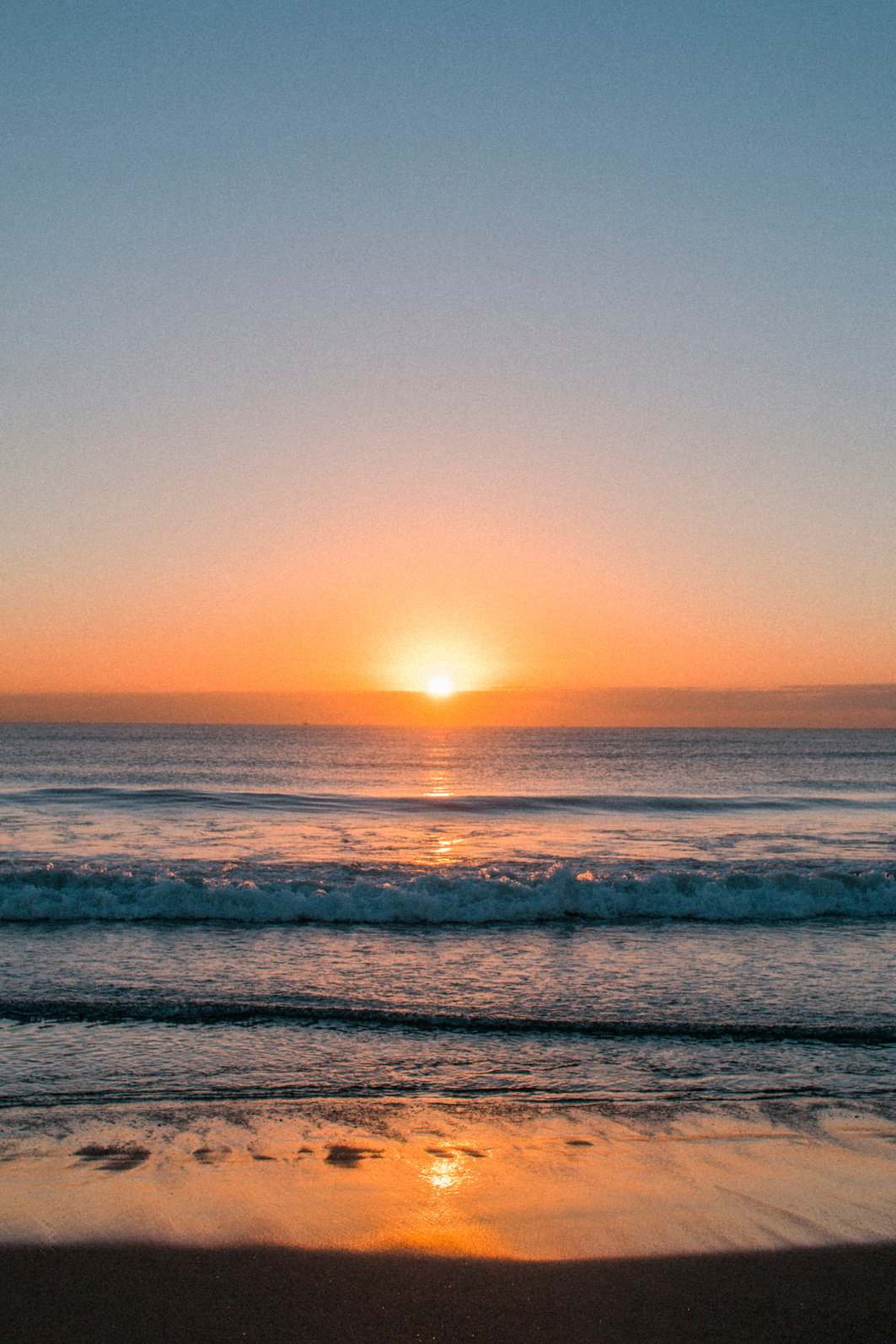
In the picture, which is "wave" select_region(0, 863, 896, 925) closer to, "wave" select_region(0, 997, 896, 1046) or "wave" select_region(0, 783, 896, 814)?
"wave" select_region(0, 997, 896, 1046)

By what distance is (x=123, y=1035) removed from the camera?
8.45 meters

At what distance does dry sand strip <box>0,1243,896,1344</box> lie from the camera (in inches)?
160

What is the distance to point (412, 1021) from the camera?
9133mm

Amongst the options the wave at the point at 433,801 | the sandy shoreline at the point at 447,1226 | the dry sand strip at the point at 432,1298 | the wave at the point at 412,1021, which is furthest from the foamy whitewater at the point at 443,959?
the wave at the point at 433,801

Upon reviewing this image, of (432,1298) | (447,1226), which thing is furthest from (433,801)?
(432,1298)

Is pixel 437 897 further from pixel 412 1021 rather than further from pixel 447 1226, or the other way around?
pixel 447 1226

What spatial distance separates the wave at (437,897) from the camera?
14.6m

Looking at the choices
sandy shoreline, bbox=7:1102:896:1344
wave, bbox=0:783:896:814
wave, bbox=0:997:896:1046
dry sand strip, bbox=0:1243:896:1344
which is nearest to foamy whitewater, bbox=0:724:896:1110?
wave, bbox=0:997:896:1046

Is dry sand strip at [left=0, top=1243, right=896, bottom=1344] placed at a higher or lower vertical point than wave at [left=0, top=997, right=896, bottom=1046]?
higher

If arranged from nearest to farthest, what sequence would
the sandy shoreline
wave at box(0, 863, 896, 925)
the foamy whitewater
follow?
the sandy shoreline → the foamy whitewater → wave at box(0, 863, 896, 925)

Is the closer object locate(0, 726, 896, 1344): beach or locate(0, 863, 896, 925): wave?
locate(0, 726, 896, 1344): beach

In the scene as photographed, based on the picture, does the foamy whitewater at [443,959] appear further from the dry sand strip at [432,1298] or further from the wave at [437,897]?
the dry sand strip at [432,1298]

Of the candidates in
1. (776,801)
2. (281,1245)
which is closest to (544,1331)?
(281,1245)

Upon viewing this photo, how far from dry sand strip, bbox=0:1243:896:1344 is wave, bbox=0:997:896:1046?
404 cm
